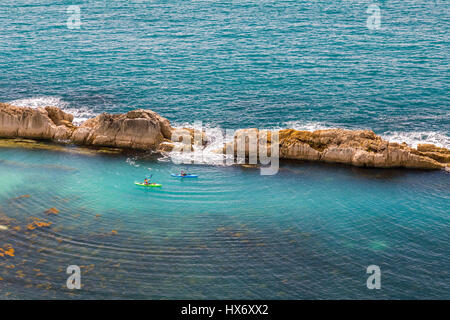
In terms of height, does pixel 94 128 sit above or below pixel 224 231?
above

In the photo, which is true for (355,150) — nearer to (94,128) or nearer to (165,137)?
(165,137)

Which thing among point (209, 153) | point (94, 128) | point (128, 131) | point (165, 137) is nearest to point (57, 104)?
point (94, 128)

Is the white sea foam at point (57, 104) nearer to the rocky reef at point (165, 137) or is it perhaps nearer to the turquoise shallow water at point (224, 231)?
the rocky reef at point (165, 137)

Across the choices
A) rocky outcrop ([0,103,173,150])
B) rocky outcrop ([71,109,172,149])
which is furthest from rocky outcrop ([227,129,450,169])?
rocky outcrop ([0,103,173,150])

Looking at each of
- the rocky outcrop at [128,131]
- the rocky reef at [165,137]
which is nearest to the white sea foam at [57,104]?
the rocky reef at [165,137]

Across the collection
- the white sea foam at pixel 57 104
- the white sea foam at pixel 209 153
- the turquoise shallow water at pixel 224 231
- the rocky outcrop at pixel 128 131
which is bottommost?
the turquoise shallow water at pixel 224 231
